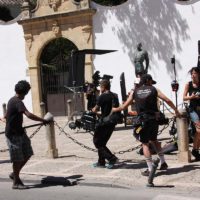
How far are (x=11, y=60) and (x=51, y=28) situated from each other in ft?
8.92

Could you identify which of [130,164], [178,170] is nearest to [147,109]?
[178,170]

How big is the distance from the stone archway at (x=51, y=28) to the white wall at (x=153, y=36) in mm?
456

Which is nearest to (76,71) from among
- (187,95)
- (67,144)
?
(67,144)

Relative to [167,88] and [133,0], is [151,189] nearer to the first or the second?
[167,88]

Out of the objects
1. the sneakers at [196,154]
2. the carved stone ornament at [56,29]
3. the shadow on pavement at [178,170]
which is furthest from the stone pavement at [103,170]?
the carved stone ornament at [56,29]

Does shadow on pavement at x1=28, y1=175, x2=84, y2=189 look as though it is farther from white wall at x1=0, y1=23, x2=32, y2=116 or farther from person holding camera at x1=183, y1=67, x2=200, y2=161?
white wall at x1=0, y1=23, x2=32, y2=116

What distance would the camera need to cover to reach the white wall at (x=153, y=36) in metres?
18.8

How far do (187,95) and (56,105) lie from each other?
561 inches

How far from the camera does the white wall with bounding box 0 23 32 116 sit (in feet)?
74.5

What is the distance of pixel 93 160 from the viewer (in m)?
9.57

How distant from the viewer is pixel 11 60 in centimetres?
2291

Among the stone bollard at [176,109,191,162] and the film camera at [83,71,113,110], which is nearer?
the stone bollard at [176,109,191,162]

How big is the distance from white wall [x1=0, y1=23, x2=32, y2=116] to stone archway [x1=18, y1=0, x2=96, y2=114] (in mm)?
399

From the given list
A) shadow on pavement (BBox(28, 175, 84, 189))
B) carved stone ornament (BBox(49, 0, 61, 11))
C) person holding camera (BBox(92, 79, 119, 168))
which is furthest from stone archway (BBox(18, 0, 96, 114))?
shadow on pavement (BBox(28, 175, 84, 189))
